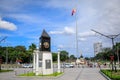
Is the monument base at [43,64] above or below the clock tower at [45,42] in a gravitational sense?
below

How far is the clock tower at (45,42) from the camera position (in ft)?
113

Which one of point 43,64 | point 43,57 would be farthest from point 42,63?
point 43,57

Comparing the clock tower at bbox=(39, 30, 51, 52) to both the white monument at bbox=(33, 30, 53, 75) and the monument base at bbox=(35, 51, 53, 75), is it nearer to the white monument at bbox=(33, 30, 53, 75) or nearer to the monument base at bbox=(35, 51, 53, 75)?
the white monument at bbox=(33, 30, 53, 75)

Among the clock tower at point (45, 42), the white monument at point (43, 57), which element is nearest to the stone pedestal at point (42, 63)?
the white monument at point (43, 57)

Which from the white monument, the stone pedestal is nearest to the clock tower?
the white monument

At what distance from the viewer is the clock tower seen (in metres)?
34.5

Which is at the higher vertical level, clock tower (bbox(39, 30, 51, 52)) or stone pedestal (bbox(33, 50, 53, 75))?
clock tower (bbox(39, 30, 51, 52))

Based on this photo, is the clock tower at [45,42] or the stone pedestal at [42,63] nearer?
the stone pedestal at [42,63]

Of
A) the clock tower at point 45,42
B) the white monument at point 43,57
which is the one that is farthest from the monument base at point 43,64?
the clock tower at point 45,42

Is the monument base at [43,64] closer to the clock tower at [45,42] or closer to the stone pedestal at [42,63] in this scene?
the stone pedestal at [42,63]

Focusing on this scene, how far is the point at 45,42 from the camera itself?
115 ft

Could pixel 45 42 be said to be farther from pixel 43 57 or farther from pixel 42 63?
pixel 42 63

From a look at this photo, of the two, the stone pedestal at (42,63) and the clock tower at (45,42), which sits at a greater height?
the clock tower at (45,42)

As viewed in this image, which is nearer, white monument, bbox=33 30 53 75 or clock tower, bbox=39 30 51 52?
white monument, bbox=33 30 53 75
